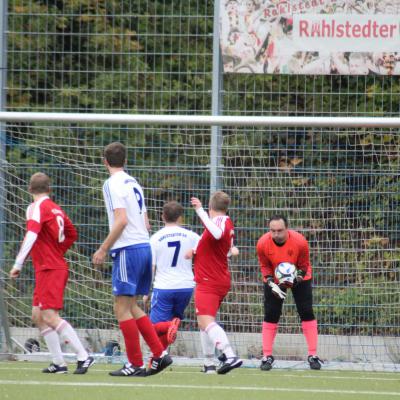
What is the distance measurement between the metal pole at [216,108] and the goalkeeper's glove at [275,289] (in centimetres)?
123

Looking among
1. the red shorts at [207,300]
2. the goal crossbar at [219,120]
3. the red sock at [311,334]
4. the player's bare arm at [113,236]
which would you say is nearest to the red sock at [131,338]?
the player's bare arm at [113,236]

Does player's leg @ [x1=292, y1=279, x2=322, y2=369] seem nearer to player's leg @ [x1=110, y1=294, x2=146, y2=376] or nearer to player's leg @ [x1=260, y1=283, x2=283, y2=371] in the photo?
player's leg @ [x1=260, y1=283, x2=283, y2=371]

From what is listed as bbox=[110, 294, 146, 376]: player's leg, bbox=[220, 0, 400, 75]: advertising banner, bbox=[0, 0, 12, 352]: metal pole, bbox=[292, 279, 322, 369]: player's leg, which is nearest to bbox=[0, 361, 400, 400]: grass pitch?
bbox=[110, 294, 146, 376]: player's leg

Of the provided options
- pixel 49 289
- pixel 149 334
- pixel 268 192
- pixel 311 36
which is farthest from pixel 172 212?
pixel 311 36

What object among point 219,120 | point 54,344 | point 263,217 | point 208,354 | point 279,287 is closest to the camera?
point 54,344

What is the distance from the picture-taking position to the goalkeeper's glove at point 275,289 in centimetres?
1072

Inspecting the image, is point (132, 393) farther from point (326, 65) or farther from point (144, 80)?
point (144, 80)

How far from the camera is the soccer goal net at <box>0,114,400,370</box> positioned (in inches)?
451

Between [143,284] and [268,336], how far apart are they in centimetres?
257

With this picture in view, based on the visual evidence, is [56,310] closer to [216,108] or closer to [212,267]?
[212,267]

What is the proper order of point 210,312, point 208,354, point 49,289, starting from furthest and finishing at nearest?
point 208,354 → point 210,312 → point 49,289

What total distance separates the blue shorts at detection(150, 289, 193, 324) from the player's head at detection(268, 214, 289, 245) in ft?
3.08

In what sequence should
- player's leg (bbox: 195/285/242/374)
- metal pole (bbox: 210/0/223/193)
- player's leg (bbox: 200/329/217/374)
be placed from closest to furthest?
player's leg (bbox: 195/285/242/374) → player's leg (bbox: 200/329/217/374) → metal pole (bbox: 210/0/223/193)

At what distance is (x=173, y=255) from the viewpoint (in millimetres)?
10453
